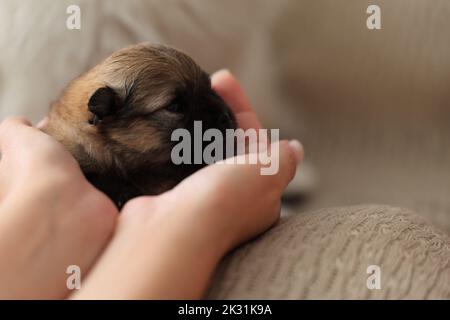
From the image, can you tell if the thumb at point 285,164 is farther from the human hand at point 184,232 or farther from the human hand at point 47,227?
the human hand at point 47,227

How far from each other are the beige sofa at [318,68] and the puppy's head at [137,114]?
464 millimetres

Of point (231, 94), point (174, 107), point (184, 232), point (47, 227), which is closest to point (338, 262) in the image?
point (184, 232)

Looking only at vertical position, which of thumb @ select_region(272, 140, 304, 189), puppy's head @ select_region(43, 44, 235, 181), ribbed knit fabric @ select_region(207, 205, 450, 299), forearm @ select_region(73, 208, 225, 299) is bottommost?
ribbed knit fabric @ select_region(207, 205, 450, 299)

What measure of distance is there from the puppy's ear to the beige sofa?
19.8 inches

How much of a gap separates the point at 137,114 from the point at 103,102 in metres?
0.09

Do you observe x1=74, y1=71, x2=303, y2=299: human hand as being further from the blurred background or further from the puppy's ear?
the blurred background

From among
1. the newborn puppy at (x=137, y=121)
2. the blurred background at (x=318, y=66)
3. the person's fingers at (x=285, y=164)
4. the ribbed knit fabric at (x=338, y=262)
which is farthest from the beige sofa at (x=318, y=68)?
the ribbed knit fabric at (x=338, y=262)

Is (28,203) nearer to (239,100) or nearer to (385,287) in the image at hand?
(385,287)

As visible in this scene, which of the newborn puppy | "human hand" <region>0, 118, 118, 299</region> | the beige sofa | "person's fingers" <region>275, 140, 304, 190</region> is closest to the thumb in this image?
"person's fingers" <region>275, 140, 304, 190</region>

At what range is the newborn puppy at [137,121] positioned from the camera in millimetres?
1267

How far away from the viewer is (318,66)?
1.77m

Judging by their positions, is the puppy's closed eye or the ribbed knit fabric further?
the puppy's closed eye

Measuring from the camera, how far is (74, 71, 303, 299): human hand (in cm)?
76
